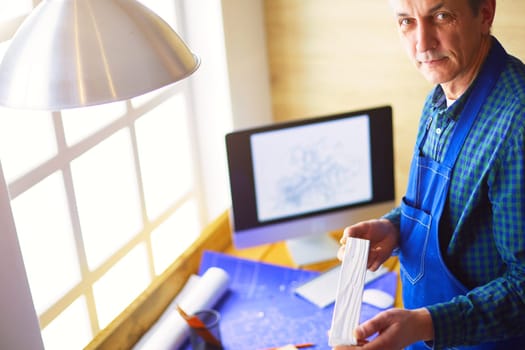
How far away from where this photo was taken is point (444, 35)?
53.5 inches

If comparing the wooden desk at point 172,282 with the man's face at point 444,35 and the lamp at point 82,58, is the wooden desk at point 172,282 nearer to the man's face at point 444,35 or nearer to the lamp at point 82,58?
the man's face at point 444,35

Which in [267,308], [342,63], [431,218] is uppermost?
[342,63]

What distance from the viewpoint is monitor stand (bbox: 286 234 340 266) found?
2.13 metres

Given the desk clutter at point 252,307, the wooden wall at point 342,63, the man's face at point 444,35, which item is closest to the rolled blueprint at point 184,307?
the desk clutter at point 252,307

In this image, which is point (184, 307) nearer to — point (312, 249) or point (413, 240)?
point (312, 249)

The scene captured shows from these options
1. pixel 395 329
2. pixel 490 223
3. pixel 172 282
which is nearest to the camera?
pixel 395 329

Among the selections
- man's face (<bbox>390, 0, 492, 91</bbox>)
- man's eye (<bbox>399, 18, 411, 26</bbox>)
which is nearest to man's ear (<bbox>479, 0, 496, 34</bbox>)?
man's face (<bbox>390, 0, 492, 91</bbox>)

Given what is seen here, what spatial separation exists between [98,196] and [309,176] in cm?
61

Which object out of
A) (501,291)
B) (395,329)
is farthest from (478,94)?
(395,329)

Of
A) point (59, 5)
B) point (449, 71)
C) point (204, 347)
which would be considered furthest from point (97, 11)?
point (204, 347)

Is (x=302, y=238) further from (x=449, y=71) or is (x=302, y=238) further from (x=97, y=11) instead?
(x=97, y=11)

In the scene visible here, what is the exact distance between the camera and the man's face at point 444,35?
134 cm

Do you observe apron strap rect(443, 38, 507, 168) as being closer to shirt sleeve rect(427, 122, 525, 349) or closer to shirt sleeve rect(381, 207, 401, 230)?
shirt sleeve rect(427, 122, 525, 349)

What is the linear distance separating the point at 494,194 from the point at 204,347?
79 centimetres
